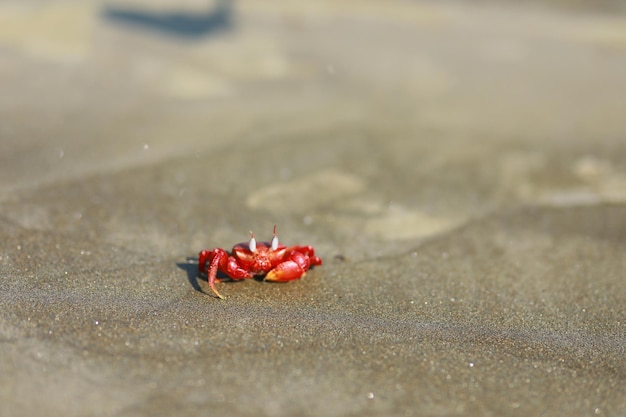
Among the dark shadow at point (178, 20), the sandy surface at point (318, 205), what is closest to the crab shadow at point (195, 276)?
the sandy surface at point (318, 205)

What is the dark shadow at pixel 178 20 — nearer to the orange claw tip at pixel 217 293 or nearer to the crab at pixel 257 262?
the crab at pixel 257 262

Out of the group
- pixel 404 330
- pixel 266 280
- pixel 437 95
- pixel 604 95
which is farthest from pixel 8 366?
pixel 604 95

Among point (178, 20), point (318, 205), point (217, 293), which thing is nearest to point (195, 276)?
point (217, 293)

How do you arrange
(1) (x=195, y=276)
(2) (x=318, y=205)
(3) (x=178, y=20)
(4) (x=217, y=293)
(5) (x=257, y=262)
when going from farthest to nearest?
(3) (x=178, y=20) < (2) (x=318, y=205) < (1) (x=195, y=276) < (5) (x=257, y=262) < (4) (x=217, y=293)

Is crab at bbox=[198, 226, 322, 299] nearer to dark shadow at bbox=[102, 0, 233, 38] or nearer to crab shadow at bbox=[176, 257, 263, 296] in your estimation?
crab shadow at bbox=[176, 257, 263, 296]

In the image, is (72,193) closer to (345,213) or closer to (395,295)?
(345,213)

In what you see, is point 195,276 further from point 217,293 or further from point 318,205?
point 318,205

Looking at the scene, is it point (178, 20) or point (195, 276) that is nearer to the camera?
point (195, 276)
